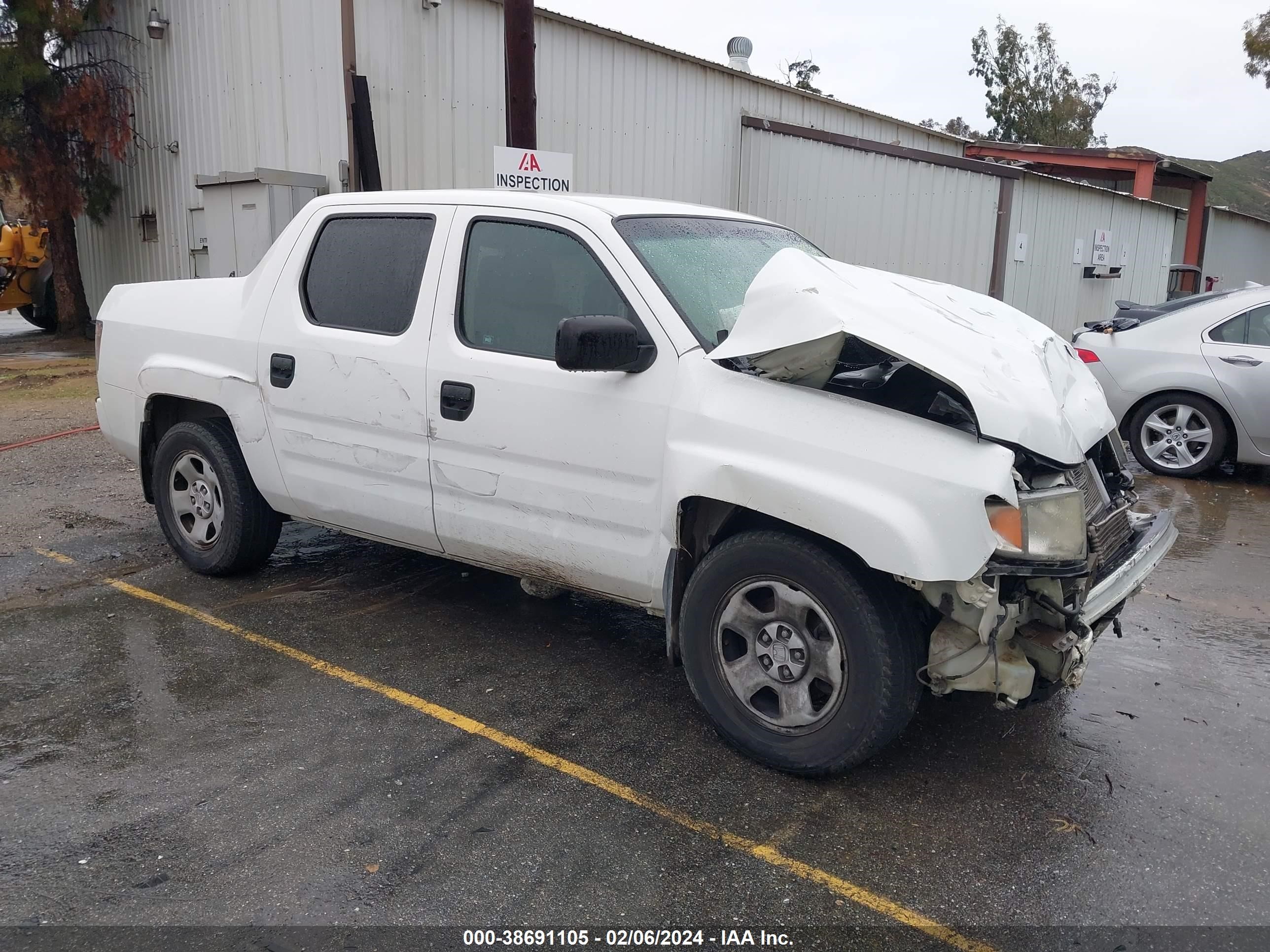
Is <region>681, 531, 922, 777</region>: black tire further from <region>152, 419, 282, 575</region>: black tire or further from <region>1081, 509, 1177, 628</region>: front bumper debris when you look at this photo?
<region>152, 419, 282, 575</region>: black tire

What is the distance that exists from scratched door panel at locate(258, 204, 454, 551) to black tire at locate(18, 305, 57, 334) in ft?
51.5

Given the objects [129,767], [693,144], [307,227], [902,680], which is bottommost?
[129,767]

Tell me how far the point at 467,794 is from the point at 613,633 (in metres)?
1.56

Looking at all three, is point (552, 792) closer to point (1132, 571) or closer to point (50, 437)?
point (1132, 571)

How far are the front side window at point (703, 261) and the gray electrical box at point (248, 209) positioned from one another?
7.36 meters

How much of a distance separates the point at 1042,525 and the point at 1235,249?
2719 cm

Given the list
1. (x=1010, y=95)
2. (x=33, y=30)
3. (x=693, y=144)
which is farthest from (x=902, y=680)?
(x=1010, y=95)

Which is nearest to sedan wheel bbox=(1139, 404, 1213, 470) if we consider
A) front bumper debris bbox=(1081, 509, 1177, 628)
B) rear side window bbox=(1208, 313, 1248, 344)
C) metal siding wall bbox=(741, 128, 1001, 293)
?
rear side window bbox=(1208, 313, 1248, 344)

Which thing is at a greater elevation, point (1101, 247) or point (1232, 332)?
point (1101, 247)

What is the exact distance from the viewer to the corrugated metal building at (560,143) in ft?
39.1

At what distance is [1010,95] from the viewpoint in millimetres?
48312

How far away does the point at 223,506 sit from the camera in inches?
207

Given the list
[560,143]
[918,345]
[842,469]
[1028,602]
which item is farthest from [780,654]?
[560,143]

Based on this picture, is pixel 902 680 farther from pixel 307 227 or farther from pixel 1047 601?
pixel 307 227
